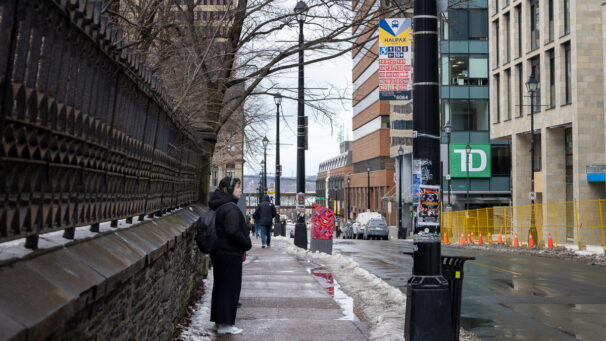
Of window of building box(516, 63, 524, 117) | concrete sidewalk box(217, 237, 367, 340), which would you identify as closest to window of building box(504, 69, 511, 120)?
window of building box(516, 63, 524, 117)

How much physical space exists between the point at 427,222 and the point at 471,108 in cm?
5582

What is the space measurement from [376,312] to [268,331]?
6.86 feet

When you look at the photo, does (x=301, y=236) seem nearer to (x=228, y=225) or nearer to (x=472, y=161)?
(x=228, y=225)

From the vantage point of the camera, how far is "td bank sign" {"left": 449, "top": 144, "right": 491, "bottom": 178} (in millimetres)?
58844

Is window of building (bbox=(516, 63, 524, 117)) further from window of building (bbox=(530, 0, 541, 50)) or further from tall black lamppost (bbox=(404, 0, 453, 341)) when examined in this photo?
tall black lamppost (bbox=(404, 0, 453, 341))

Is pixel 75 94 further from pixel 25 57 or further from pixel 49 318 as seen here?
pixel 49 318

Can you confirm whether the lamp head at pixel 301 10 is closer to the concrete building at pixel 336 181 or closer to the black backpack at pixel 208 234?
the black backpack at pixel 208 234

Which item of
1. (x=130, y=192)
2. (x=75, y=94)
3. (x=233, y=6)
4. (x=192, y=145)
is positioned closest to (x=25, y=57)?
(x=75, y=94)

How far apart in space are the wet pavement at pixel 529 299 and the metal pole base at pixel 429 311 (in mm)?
1922

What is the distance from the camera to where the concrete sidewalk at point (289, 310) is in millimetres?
8117

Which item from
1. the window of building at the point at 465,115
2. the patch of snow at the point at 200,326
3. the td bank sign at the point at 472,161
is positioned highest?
the window of building at the point at 465,115

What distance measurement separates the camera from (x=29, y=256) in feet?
9.74

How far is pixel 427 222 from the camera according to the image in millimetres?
7355

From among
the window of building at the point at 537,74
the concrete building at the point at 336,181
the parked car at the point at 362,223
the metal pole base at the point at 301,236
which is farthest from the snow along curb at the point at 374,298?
the concrete building at the point at 336,181
